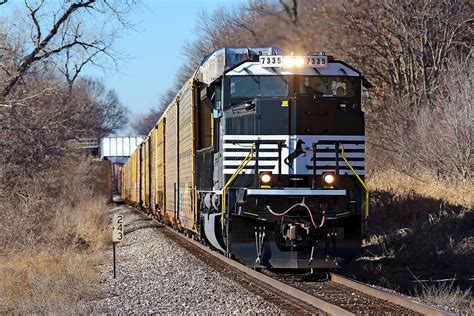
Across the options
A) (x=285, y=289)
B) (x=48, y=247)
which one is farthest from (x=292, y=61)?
(x=48, y=247)

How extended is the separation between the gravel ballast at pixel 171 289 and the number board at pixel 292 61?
134 inches

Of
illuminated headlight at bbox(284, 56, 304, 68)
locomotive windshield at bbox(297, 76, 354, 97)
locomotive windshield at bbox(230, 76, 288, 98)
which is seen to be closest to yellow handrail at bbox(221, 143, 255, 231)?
locomotive windshield at bbox(230, 76, 288, 98)

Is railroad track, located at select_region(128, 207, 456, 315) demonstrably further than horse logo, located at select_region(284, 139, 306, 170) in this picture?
No

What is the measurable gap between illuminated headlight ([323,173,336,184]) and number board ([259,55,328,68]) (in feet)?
5.78

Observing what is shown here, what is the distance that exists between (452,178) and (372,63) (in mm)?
12280

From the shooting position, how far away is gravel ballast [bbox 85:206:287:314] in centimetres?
909

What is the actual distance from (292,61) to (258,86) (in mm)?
650

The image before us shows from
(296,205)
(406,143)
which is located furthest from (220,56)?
(406,143)

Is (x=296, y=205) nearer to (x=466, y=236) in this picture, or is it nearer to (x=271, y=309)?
(x=271, y=309)

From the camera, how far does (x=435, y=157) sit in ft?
78.8

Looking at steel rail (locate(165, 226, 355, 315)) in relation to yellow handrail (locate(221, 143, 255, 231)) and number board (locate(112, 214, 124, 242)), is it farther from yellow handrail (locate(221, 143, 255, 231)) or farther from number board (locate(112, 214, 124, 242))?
number board (locate(112, 214, 124, 242))

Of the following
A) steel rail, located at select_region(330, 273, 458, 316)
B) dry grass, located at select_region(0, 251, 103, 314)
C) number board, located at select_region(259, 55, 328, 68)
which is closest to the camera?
steel rail, located at select_region(330, 273, 458, 316)

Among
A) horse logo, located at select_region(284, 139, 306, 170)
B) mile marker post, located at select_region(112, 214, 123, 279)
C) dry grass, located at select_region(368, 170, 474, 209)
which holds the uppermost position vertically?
horse logo, located at select_region(284, 139, 306, 170)

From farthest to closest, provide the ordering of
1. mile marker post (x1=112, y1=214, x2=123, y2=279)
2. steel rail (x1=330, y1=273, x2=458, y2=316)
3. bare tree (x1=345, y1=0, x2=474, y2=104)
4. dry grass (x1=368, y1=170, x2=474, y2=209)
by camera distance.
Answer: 1. bare tree (x1=345, y1=0, x2=474, y2=104)
2. dry grass (x1=368, y1=170, x2=474, y2=209)
3. mile marker post (x1=112, y1=214, x2=123, y2=279)
4. steel rail (x1=330, y1=273, x2=458, y2=316)
